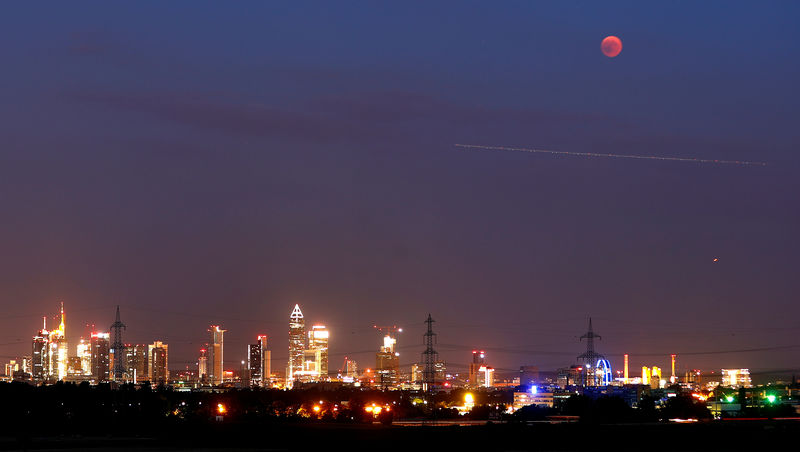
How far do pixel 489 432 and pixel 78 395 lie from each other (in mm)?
97379

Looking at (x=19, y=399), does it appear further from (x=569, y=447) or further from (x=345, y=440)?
(x=569, y=447)

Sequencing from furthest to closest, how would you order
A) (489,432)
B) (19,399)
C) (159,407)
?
(159,407), (19,399), (489,432)

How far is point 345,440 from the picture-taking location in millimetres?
100875

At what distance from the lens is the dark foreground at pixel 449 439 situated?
9450 cm

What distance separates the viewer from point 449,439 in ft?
332

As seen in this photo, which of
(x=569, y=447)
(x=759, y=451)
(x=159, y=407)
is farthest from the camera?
(x=159, y=407)

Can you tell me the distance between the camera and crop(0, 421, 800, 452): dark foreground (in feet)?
310

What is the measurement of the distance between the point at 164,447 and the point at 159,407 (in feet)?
316

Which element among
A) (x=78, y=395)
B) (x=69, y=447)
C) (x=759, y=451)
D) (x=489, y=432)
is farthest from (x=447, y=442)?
(x=78, y=395)

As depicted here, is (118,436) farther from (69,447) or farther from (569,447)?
(569,447)

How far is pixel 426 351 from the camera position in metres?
184

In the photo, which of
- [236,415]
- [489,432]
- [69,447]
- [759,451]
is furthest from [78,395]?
[759,451]

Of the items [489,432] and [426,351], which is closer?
[489,432]

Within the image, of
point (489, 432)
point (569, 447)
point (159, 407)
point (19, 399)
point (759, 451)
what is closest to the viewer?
point (759, 451)
